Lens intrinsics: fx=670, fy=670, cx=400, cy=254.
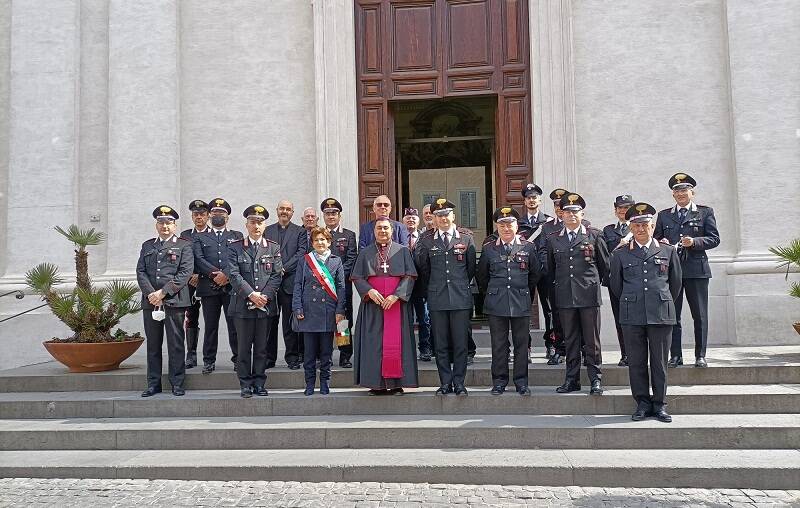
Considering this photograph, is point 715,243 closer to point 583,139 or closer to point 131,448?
point 583,139

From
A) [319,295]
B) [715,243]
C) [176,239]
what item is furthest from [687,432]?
[176,239]

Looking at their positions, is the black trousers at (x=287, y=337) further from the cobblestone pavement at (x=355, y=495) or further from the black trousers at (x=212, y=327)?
the cobblestone pavement at (x=355, y=495)

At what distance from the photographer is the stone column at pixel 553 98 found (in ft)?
33.3

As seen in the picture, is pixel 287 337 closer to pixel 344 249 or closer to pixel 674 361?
pixel 344 249

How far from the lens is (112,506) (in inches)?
204

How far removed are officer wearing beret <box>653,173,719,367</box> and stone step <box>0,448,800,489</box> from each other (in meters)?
1.65

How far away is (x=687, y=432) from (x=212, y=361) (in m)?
5.28

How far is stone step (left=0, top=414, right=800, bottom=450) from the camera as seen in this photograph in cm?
589

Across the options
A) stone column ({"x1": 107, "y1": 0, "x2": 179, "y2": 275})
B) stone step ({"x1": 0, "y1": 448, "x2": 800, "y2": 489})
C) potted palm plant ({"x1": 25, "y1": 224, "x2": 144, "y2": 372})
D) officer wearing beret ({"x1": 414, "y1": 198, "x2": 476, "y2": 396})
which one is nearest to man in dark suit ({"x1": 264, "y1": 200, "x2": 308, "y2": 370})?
officer wearing beret ({"x1": 414, "y1": 198, "x2": 476, "y2": 396})

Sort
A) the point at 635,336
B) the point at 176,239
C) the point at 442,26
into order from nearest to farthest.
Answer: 1. the point at 635,336
2. the point at 176,239
3. the point at 442,26

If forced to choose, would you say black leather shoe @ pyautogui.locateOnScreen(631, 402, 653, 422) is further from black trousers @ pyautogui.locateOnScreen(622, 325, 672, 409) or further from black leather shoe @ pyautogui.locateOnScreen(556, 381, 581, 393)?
black leather shoe @ pyautogui.locateOnScreen(556, 381, 581, 393)

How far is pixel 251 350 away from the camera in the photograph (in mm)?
7262

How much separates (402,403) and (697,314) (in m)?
3.35

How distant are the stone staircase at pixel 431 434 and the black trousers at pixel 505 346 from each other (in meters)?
0.27
